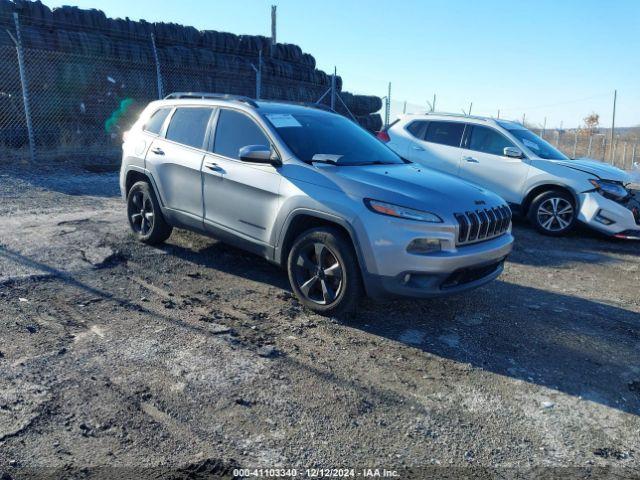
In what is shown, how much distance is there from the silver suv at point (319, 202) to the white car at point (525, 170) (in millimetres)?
2889

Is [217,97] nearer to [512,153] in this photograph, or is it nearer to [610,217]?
[512,153]

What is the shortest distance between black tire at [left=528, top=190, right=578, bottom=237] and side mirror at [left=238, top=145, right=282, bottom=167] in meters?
5.18

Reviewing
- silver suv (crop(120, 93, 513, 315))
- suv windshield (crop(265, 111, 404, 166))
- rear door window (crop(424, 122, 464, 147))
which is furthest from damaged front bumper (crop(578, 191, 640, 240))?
suv windshield (crop(265, 111, 404, 166))

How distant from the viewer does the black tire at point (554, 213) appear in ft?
26.1

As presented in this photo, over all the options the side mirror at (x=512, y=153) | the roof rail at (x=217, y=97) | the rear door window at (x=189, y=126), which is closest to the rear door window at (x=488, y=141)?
the side mirror at (x=512, y=153)

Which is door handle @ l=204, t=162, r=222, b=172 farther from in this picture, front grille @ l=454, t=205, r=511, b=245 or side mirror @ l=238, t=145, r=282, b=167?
front grille @ l=454, t=205, r=511, b=245

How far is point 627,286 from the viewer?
19.0 feet

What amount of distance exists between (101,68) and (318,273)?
451 inches

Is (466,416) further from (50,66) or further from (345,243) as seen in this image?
(50,66)

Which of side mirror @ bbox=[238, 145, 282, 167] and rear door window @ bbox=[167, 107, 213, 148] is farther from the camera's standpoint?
rear door window @ bbox=[167, 107, 213, 148]

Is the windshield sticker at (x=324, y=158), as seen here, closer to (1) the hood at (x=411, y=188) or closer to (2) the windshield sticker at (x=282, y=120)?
(1) the hood at (x=411, y=188)

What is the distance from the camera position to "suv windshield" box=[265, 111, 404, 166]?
188 inches

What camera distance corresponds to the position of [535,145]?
28.3 feet

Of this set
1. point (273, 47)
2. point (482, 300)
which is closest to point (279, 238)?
point (482, 300)
